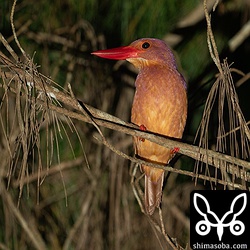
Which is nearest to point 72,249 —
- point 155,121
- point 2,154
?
point 2,154

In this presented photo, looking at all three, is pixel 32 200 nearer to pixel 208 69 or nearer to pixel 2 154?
pixel 2 154

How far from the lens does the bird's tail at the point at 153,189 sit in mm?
2214

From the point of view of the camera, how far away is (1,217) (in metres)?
2.66

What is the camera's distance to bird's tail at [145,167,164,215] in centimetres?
Result: 221

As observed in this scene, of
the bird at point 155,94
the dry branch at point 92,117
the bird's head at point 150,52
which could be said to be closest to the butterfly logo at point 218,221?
the bird at point 155,94

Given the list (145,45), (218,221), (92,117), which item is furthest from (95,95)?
(92,117)

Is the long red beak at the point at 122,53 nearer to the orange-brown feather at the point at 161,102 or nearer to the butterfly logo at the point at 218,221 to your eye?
the orange-brown feather at the point at 161,102

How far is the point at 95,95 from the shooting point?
8.52 ft

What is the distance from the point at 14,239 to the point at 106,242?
1.23 feet

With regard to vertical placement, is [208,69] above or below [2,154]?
above

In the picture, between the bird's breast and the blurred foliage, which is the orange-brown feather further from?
the blurred foliage

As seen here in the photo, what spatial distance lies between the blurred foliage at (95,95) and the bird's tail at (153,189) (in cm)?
25

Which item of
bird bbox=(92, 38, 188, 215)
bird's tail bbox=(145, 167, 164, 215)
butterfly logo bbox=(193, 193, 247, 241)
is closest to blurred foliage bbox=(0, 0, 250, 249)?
bird's tail bbox=(145, 167, 164, 215)

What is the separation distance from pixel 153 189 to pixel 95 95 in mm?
534
